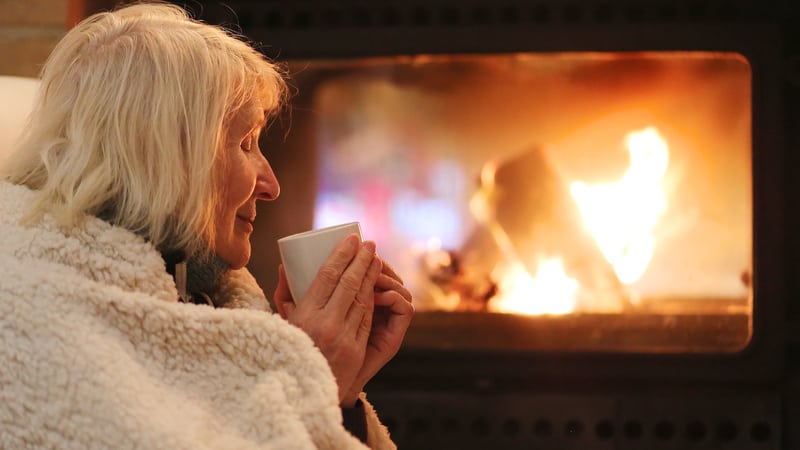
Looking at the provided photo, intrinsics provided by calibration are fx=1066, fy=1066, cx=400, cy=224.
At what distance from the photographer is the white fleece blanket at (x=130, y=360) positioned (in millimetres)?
755

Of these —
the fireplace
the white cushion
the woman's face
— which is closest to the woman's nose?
the woman's face

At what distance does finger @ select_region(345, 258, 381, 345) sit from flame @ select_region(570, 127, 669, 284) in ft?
3.20

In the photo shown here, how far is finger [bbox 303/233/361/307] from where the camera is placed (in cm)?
92

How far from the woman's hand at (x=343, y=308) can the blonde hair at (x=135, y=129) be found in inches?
4.4

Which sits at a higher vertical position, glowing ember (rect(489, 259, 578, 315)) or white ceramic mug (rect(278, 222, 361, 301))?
white ceramic mug (rect(278, 222, 361, 301))

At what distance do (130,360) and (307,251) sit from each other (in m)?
0.21

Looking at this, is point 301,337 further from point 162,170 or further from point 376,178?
point 376,178

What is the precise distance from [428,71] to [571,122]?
0.89 feet

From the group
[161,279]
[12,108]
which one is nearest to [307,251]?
[161,279]

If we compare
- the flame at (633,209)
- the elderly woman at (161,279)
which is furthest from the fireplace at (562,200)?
the elderly woman at (161,279)

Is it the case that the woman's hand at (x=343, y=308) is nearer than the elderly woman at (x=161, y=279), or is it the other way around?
the elderly woman at (x=161, y=279)

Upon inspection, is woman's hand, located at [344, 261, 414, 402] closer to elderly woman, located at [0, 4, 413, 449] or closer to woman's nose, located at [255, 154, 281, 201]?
elderly woman, located at [0, 4, 413, 449]

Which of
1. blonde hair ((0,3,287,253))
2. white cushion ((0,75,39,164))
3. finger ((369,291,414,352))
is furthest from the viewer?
white cushion ((0,75,39,164))

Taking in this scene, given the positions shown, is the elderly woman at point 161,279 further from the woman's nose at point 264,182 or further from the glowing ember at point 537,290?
the glowing ember at point 537,290
